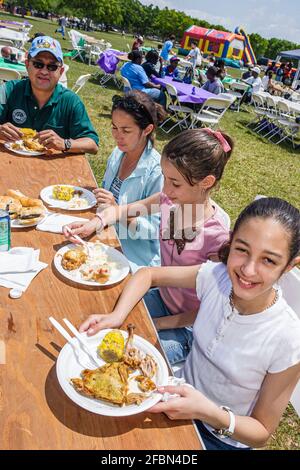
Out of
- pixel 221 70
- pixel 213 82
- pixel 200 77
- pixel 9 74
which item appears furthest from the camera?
pixel 200 77

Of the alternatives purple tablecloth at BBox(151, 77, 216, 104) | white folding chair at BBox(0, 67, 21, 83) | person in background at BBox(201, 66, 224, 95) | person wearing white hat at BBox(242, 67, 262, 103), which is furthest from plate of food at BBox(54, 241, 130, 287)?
person wearing white hat at BBox(242, 67, 262, 103)

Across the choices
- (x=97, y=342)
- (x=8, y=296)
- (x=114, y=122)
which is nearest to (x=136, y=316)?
(x=97, y=342)

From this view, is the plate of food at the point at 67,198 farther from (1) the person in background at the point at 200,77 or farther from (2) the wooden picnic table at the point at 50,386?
(1) the person in background at the point at 200,77

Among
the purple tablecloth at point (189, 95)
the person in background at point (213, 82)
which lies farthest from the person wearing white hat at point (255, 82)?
the purple tablecloth at point (189, 95)

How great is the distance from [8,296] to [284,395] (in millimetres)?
1065

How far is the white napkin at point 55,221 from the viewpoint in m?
1.85

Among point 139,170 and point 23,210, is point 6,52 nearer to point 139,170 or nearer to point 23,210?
point 139,170

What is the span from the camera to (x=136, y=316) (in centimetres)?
141

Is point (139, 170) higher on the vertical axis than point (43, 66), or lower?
lower

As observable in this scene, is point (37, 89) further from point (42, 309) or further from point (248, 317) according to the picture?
point (248, 317)

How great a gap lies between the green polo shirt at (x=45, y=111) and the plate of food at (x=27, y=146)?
1.34ft

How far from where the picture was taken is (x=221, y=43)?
40.1m

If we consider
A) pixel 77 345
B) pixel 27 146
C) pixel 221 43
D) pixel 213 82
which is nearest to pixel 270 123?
pixel 213 82

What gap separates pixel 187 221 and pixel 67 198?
74cm
